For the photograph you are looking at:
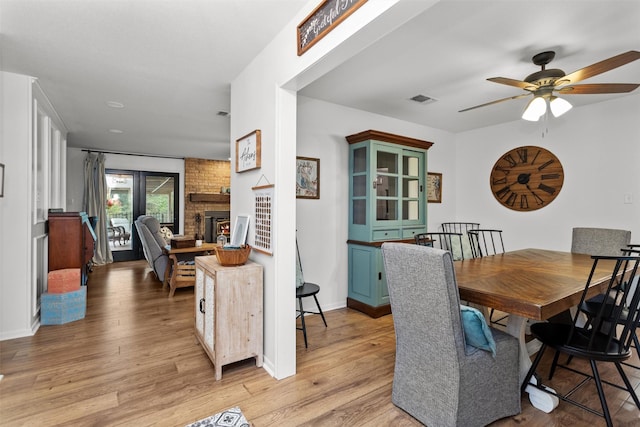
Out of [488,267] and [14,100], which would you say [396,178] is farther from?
[14,100]

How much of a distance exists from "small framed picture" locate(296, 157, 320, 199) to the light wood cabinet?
1282mm

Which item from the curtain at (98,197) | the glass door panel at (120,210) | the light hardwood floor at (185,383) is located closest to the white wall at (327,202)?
the light hardwood floor at (185,383)

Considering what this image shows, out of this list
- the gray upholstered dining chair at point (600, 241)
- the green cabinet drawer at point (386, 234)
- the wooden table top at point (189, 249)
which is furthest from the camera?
the wooden table top at point (189, 249)

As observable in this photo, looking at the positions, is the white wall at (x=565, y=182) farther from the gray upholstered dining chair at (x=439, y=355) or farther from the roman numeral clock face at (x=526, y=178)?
the gray upholstered dining chair at (x=439, y=355)

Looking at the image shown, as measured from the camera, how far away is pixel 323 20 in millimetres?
1783

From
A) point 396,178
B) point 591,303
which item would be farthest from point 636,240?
point 396,178

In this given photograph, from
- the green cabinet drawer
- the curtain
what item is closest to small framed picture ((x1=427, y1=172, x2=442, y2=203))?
the green cabinet drawer

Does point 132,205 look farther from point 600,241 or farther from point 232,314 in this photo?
point 600,241

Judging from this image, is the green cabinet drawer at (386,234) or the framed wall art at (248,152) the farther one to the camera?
the green cabinet drawer at (386,234)

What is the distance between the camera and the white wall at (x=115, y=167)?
6.37 meters

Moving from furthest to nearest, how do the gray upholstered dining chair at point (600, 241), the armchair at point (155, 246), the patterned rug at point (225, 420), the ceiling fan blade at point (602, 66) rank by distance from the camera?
the armchair at point (155, 246) → the gray upholstered dining chair at point (600, 241) → the ceiling fan blade at point (602, 66) → the patterned rug at point (225, 420)

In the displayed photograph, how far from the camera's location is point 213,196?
24.8ft

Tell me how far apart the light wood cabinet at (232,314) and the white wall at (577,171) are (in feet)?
12.4

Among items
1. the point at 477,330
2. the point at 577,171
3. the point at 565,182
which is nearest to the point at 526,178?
the point at 565,182
